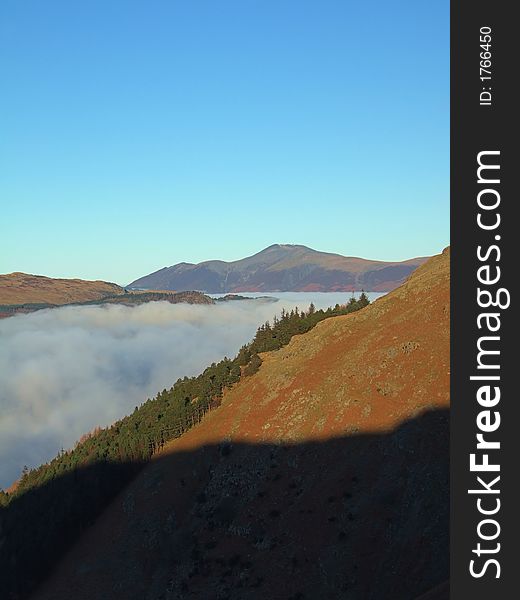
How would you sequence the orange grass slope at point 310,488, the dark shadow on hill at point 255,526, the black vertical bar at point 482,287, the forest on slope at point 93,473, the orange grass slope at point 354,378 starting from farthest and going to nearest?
the forest on slope at point 93,473, the orange grass slope at point 354,378, the orange grass slope at point 310,488, the dark shadow on hill at point 255,526, the black vertical bar at point 482,287

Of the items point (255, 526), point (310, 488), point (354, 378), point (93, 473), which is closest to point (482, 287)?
point (310, 488)

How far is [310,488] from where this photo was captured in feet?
227

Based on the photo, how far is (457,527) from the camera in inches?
583

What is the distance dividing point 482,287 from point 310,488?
193ft

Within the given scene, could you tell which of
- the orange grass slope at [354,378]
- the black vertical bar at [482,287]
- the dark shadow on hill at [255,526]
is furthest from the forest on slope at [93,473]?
the black vertical bar at [482,287]

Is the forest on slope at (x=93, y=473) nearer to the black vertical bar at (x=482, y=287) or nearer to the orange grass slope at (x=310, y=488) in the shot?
the orange grass slope at (x=310, y=488)

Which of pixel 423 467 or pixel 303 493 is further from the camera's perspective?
pixel 303 493

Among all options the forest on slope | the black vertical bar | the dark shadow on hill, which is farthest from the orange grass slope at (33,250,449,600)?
the black vertical bar

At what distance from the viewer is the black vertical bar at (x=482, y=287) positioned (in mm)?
14539

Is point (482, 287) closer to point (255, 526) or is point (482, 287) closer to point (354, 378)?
point (255, 526)

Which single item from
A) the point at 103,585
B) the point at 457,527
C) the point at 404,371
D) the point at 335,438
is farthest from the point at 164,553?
the point at 457,527

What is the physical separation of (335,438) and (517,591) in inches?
2432

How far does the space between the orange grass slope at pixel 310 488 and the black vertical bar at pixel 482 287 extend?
33449mm

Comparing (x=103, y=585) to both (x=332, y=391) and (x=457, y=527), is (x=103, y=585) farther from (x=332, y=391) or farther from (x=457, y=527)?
(x=457, y=527)
